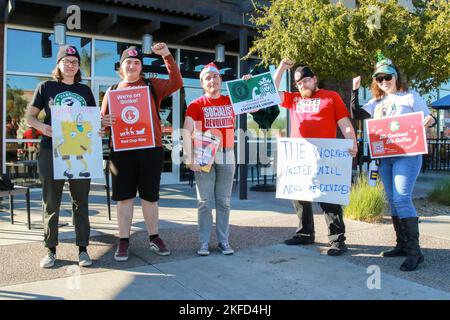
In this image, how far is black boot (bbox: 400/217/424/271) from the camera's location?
4.08 m

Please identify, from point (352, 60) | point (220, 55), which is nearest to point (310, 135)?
point (352, 60)

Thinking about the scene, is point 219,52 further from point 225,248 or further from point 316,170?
point 225,248

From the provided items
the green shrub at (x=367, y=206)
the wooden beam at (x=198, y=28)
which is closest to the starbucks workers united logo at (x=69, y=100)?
the green shrub at (x=367, y=206)

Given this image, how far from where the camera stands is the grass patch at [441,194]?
26.0 ft

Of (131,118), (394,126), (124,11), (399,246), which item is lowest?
(399,246)

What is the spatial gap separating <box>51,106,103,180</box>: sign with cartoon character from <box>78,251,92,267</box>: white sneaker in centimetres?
74

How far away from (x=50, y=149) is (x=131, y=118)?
802mm

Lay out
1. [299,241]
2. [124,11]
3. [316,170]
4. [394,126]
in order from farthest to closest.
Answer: [124,11] → [299,241] → [316,170] → [394,126]

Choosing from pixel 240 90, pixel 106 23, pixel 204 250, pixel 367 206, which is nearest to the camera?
pixel 204 250

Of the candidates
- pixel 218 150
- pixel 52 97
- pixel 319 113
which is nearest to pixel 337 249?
pixel 319 113

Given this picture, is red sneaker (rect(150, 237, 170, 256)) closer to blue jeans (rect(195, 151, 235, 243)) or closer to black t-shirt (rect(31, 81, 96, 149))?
blue jeans (rect(195, 151, 235, 243))

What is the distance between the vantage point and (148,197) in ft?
14.3

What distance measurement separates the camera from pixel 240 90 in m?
4.77

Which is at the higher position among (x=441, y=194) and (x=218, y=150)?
(x=218, y=150)
